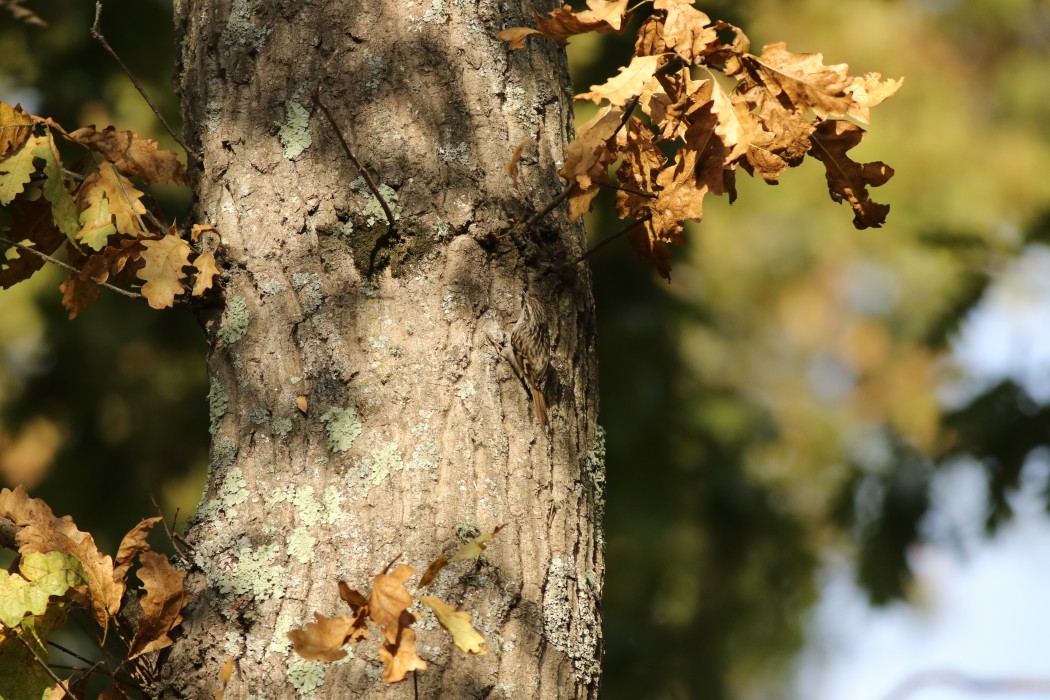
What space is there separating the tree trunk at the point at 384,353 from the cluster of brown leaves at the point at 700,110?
11 cm

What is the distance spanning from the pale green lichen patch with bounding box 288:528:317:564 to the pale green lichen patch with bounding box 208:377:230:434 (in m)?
0.21

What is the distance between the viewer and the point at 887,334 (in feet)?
30.5

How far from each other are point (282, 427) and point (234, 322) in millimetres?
165

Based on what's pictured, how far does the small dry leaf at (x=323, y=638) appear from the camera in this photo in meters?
0.98

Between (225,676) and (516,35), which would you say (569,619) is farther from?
(516,35)

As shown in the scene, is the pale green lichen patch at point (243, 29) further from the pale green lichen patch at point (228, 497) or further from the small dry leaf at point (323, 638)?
the small dry leaf at point (323, 638)

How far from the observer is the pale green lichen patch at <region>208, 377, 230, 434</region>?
121 centimetres

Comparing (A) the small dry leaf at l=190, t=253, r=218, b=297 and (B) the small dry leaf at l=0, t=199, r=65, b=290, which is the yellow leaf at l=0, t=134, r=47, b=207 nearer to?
(B) the small dry leaf at l=0, t=199, r=65, b=290

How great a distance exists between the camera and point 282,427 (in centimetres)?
116

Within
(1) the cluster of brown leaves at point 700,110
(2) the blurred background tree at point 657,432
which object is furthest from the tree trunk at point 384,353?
(2) the blurred background tree at point 657,432

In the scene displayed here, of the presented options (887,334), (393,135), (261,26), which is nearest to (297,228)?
(393,135)

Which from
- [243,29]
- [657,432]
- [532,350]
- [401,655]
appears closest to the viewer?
[401,655]

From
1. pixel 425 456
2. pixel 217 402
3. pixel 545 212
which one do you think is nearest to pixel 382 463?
pixel 425 456

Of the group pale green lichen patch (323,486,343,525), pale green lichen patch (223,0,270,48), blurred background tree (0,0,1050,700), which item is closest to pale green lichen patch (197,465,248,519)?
pale green lichen patch (323,486,343,525)
